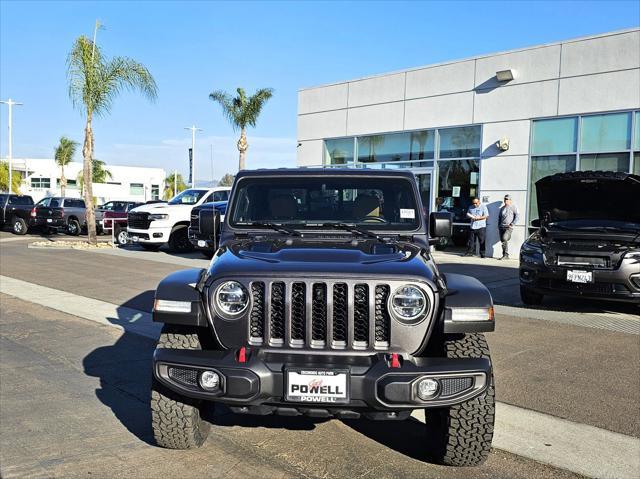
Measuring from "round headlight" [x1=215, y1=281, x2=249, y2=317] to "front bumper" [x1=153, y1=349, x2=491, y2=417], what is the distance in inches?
9.6

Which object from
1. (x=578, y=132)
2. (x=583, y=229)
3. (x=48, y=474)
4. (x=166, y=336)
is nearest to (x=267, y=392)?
(x=166, y=336)

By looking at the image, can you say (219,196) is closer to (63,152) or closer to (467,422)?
(467,422)

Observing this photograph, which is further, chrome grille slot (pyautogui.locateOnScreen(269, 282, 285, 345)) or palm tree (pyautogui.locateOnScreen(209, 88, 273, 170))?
palm tree (pyautogui.locateOnScreen(209, 88, 273, 170))

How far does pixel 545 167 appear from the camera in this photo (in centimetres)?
1566

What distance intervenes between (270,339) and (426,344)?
88 centimetres

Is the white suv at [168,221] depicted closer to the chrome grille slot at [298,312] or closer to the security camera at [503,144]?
the security camera at [503,144]

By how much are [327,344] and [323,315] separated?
0.16 m

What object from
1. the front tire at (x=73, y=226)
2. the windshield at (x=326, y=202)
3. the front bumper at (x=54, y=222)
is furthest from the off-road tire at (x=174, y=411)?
the front tire at (x=73, y=226)

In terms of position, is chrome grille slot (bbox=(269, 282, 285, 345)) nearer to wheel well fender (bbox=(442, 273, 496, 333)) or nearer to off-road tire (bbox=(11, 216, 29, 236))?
wheel well fender (bbox=(442, 273, 496, 333))

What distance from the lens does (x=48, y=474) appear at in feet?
11.0

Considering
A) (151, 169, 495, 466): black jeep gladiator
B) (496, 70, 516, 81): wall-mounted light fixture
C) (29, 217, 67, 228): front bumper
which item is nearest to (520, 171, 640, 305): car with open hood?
(151, 169, 495, 466): black jeep gladiator

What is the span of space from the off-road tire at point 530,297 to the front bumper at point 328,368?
6216 mm

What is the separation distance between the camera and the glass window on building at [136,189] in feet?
241

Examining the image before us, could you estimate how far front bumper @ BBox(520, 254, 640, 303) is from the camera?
7.68 m
